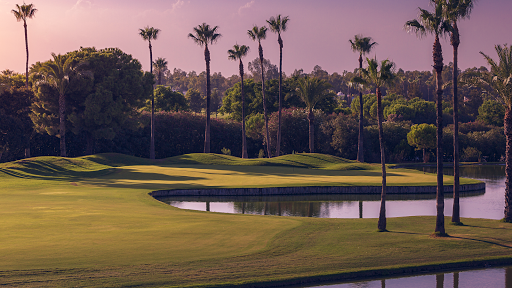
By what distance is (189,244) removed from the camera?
722 inches

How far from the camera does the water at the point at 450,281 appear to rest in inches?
640

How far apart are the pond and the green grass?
5121 millimetres

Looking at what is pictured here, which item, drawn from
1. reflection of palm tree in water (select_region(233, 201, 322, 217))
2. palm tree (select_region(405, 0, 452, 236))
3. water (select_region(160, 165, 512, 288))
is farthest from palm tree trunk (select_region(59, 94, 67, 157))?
palm tree (select_region(405, 0, 452, 236))

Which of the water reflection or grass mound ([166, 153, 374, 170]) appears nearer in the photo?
the water reflection

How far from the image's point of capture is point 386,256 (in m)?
17.9

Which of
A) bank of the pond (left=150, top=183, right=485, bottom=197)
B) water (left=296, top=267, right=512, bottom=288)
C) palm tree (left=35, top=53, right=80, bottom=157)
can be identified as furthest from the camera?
palm tree (left=35, top=53, right=80, bottom=157)

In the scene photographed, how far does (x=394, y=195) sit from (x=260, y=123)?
4812 centimetres

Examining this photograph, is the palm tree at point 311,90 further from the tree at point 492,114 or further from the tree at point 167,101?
the tree at point 492,114

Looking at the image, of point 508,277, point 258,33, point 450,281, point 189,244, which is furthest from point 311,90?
point 450,281

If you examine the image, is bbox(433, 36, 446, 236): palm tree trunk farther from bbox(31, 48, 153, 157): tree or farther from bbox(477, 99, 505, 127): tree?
bbox(477, 99, 505, 127): tree

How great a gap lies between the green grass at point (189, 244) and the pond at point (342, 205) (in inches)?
202

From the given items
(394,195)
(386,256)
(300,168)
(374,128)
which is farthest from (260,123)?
(386,256)

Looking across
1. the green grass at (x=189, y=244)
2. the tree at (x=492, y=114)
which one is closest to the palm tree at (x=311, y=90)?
the green grass at (x=189, y=244)

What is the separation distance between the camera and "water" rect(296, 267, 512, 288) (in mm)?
16266
